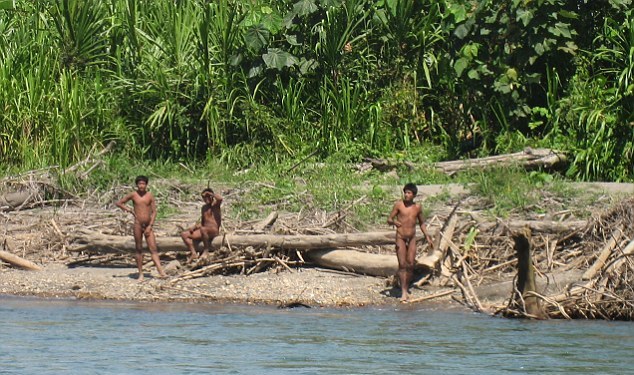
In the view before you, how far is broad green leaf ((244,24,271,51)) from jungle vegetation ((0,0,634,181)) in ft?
0.06

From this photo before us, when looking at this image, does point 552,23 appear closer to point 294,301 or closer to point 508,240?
point 508,240

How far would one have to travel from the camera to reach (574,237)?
12133mm

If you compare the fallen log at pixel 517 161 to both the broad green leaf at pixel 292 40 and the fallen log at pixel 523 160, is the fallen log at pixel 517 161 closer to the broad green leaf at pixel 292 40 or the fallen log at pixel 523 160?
the fallen log at pixel 523 160

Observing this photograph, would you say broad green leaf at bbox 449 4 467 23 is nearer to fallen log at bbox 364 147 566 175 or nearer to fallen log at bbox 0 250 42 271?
fallen log at bbox 364 147 566 175

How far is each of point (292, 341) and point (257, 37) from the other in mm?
6633

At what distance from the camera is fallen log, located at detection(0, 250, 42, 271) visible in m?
13.0

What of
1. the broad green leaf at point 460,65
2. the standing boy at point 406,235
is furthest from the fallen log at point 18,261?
the broad green leaf at point 460,65

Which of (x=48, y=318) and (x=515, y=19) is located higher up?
(x=515, y=19)

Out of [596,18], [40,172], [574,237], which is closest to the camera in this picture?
[574,237]

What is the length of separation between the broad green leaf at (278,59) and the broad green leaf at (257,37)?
0.55ft

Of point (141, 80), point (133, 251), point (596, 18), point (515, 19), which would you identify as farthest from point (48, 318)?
point (596, 18)

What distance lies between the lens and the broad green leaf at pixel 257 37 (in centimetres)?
1594

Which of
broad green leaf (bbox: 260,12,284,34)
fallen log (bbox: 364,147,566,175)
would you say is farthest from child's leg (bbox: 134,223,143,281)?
broad green leaf (bbox: 260,12,284,34)

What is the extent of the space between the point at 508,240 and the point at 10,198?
234 inches
